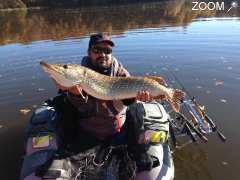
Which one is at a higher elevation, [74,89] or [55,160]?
[74,89]

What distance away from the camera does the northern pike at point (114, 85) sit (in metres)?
4.98

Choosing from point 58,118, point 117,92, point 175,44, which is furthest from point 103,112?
point 175,44

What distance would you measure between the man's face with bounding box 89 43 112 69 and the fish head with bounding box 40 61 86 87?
2.23ft

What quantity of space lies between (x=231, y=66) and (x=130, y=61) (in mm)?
3331

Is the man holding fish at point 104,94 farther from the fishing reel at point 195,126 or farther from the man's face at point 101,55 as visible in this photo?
the fishing reel at point 195,126

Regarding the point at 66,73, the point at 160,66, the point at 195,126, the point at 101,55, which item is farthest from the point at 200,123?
the point at 160,66

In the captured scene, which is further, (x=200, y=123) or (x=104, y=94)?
(x=200, y=123)

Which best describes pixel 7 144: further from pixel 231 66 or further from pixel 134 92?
pixel 231 66

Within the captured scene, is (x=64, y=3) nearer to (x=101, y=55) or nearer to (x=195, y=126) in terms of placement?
(x=195, y=126)

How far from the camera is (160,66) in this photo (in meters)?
13.0

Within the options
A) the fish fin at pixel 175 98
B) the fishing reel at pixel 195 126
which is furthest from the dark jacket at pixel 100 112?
the fishing reel at pixel 195 126

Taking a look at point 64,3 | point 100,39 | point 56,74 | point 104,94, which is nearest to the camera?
point 56,74

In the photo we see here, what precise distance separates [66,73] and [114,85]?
2.69ft

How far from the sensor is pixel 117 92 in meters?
5.39
